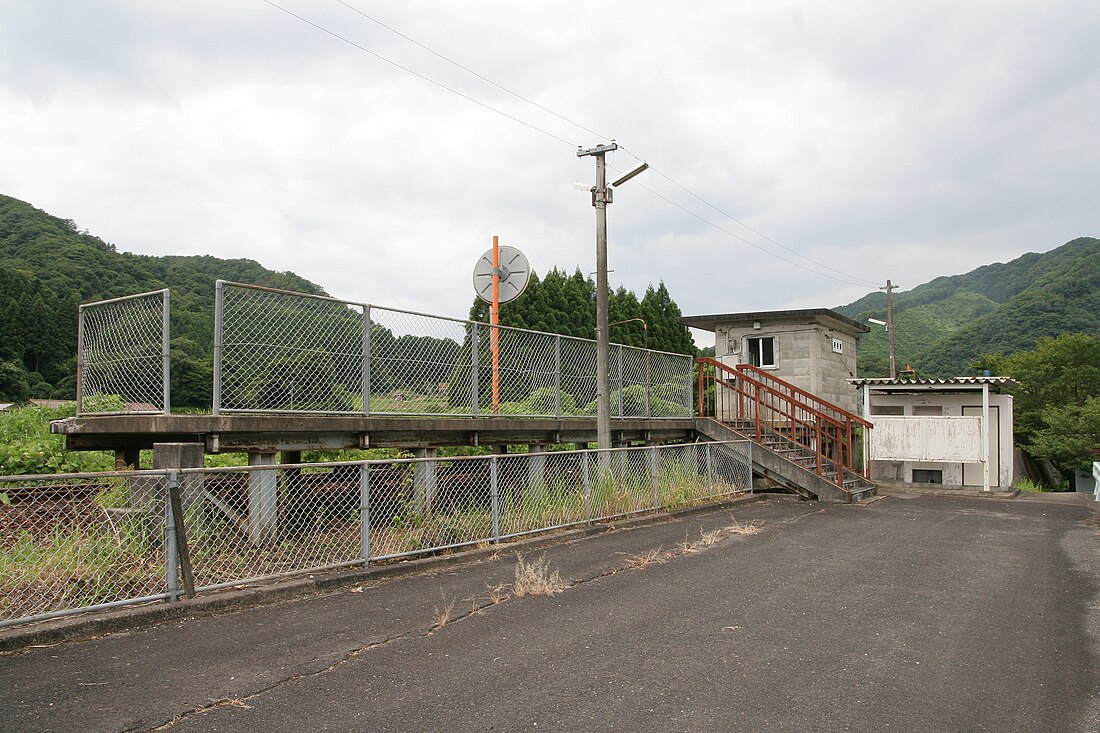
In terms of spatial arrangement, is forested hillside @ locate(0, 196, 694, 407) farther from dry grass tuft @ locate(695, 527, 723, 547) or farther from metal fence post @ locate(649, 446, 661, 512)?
dry grass tuft @ locate(695, 527, 723, 547)

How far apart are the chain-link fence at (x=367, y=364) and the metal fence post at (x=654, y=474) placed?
5.36ft

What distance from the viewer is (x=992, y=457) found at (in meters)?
19.2

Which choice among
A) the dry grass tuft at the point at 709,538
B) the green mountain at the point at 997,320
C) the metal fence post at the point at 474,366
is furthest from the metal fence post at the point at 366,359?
the green mountain at the point at 997,320

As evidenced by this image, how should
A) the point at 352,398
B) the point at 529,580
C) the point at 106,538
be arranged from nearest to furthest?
the point at 106,538 < the point at 529,580 < the point at 352,398

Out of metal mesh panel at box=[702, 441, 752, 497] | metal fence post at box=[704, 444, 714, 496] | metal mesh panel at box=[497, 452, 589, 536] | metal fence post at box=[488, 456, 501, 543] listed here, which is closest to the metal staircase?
metal mesh panel at box=[702, 441, 752, 497]

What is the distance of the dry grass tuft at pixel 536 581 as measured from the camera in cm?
659

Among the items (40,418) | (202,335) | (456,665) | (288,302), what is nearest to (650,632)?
(456,665)

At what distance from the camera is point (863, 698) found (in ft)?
13.5

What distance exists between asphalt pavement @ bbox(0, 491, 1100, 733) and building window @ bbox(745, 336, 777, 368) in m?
13.5

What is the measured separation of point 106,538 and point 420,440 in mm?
4070

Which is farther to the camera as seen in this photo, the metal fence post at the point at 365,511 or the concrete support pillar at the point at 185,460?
the metal fence post at the point at 365,511

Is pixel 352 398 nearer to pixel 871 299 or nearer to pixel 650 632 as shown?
pixel 650 632

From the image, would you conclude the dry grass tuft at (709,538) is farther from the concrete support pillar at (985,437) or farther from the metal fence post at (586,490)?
the concrete support pillar at (985,437)

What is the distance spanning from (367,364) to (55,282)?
47863mm
